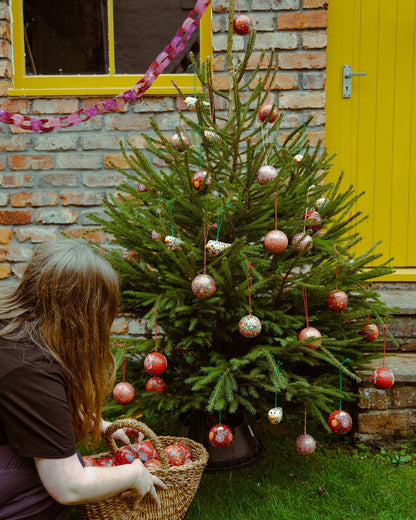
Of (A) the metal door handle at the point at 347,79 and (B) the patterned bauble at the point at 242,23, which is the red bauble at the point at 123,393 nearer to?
(B) the patterned bauble at the point at 242,23

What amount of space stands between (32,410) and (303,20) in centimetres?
327

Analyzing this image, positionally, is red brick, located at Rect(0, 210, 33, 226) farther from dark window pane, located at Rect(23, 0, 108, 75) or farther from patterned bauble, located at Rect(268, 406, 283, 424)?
patterned bauble, located at Rect(268, 406, 283, 424)

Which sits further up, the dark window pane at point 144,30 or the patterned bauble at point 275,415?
the dark window pane at point 144,30

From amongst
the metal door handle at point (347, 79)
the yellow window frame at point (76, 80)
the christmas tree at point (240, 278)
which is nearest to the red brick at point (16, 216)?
the yellow window frame at point (76, 80)

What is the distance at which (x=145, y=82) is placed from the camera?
296 cm

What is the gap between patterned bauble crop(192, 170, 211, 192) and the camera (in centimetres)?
218

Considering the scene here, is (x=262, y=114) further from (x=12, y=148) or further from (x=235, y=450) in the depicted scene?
(x=12, y=148)

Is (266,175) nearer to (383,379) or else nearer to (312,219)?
(312,219)

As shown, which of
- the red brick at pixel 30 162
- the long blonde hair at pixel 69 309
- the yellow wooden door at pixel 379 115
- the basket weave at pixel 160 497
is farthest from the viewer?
the red brick at pixel 30 162

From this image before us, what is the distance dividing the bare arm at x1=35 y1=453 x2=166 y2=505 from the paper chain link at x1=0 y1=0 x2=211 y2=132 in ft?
6.84

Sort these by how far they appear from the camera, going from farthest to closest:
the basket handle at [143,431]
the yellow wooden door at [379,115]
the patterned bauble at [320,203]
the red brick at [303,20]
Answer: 1. the yellow wooden door at [379,115]
2. the red brick at [303,20]
3. the patterned bauble at [320,203]
4. the basket handle at [143,431]

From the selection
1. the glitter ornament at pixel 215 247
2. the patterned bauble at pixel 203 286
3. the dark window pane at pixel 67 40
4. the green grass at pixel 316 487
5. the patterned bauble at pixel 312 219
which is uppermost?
the dark window pane at pixel 67 40

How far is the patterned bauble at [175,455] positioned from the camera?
2.03 meters

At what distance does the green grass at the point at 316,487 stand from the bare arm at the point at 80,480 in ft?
2.51
